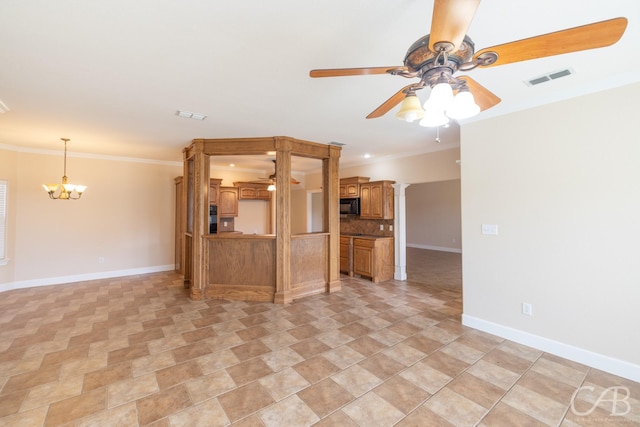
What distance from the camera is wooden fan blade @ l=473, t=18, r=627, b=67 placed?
3.76ft

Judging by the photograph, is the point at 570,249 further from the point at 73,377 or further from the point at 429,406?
the point at 73,377

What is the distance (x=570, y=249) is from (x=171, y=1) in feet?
12.6

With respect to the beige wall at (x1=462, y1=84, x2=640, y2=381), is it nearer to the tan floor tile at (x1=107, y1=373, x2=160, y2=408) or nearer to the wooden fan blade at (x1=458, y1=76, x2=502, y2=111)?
the wooden fan blade at (x1=458, y1=76, x2=502, y2=111)

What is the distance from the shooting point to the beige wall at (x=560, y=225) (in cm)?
243

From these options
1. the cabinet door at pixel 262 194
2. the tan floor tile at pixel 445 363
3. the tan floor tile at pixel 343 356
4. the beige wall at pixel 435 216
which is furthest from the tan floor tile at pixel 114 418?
the beige wall at pixel 435 216

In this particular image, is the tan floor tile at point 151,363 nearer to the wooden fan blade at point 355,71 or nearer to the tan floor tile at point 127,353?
the tan floor tile at point 127,353

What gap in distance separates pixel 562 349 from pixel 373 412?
2.17 meters

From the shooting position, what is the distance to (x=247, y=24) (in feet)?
5.84

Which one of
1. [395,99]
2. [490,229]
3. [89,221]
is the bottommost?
[490,229]

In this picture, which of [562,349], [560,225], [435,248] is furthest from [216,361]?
[435,248]

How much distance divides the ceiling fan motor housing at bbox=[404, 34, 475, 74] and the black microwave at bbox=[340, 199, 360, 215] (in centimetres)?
494

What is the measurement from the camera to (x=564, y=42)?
49.1 inches

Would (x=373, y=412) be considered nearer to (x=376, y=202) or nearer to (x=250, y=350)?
(x=250, y=350)

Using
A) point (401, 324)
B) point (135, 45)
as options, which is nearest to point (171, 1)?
point (135, 45)
